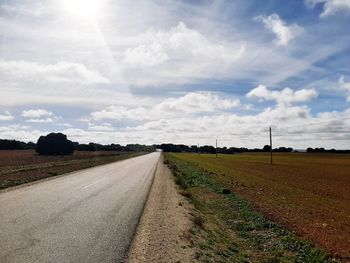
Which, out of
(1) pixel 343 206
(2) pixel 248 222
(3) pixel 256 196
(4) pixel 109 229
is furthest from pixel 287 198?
(4) pixel 109 229

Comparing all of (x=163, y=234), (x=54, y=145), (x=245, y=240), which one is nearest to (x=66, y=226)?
(x=163, y=234)

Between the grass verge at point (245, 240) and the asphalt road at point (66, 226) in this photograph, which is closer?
the asphalt road at point (66, 226)

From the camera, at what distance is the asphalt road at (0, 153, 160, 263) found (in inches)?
341

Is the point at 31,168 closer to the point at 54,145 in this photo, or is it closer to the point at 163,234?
the point at 163,234

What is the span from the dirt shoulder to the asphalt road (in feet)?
1.03

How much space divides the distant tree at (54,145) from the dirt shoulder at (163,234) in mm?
83940

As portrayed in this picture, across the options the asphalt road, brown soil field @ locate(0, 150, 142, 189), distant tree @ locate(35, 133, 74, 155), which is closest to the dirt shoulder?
the asphalt road

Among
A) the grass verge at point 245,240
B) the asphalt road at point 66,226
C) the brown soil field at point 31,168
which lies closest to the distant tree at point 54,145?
the brown soil field at point 31,168

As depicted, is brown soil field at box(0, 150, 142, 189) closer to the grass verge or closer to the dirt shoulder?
the dirt shoulder

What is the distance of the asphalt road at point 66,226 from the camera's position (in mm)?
8672

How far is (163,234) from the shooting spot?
1171 centimetres

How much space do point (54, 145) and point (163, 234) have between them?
9178 centimetres

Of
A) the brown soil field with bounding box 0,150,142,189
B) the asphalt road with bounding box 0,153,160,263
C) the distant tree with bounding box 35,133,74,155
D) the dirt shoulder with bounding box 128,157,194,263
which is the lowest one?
the dirt shoulder with bounding box 128,157,194,263

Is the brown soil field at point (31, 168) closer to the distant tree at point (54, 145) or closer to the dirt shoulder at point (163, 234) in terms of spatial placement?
the dirt shoulder at point (163, 234)
